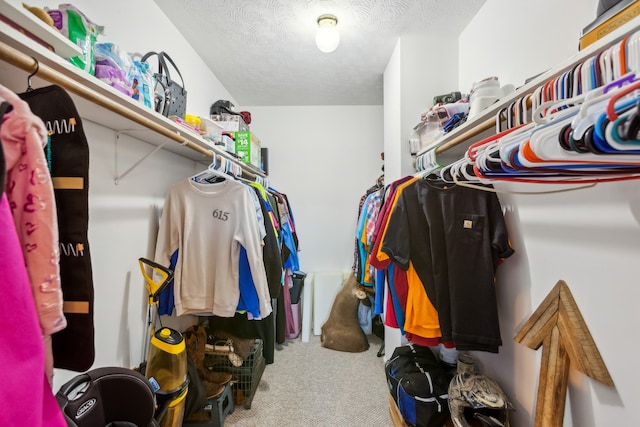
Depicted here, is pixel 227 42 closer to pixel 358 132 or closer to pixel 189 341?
pixel 358 132

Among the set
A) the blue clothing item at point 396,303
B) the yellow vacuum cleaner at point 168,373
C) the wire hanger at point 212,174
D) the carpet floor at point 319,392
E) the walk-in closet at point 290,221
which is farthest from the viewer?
the carpet floor at point 319,392

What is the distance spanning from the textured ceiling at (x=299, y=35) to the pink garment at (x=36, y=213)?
1.60 metres

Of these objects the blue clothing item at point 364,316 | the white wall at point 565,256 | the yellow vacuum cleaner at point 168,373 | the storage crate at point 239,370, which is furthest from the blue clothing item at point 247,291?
the blue clothing item at point 364,316

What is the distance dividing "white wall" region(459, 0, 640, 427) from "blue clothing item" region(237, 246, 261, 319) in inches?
51.0

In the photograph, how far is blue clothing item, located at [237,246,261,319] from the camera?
1550mm

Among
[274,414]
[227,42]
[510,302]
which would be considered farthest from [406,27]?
[274,414]

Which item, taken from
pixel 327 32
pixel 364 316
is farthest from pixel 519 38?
pixel 364 316

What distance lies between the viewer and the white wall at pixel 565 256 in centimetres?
84

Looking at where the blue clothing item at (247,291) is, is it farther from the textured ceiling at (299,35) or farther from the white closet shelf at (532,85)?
the textured ceiling at (299,35)

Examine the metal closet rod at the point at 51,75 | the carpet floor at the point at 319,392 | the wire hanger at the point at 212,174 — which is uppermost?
the metal closet rod at the point at 51,75

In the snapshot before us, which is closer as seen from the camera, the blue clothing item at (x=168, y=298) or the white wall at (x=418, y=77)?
the blue clothing item at (x=168, y=298)

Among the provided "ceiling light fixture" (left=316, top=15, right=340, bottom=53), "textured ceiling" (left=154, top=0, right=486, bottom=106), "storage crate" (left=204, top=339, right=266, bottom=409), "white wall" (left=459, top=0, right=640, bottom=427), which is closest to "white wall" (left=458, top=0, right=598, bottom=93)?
"white wall" (left=459, top=0, right=640, bottom=427)

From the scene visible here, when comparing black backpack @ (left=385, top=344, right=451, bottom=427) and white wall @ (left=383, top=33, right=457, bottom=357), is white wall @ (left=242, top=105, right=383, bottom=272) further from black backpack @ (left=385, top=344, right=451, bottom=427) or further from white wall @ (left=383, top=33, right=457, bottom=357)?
black backpack @ (left=385, top=344, right=451, bottom=427)

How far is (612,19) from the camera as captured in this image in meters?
0.68
